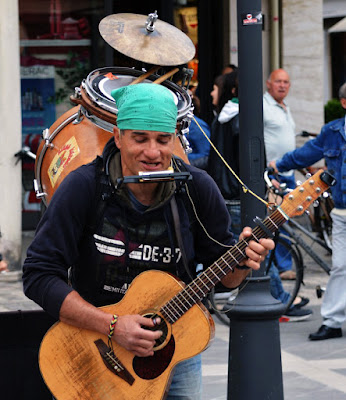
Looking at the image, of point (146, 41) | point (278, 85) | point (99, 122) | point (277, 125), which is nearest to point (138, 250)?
point (99, 122)

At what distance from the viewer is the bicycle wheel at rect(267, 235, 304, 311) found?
26.4ft

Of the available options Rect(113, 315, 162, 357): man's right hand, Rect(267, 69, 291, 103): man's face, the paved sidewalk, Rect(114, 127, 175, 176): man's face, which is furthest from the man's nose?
Rect(267, 69, 291, 103): man's face

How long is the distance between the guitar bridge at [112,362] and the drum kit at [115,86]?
4.86ft

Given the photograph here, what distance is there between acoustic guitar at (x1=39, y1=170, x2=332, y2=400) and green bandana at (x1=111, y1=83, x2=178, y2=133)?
0.47 m

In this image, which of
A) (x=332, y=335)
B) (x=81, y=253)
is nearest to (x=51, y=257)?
(x=81, y=253)

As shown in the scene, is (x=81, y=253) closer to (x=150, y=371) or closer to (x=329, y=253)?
(x=150, y=371)

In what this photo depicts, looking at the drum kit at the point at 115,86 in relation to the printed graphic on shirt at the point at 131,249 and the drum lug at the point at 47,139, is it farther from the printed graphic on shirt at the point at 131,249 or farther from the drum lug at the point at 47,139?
the printed graphic on shirt at the point at 131,249

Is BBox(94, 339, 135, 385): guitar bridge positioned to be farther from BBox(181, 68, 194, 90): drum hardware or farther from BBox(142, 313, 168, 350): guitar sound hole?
BBox(181, 68, 194, 90): drum hardware

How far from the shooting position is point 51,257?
3270mm

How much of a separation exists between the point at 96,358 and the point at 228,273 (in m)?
0.53

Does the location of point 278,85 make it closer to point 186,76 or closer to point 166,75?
point 186,76

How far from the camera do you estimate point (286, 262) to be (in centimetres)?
851

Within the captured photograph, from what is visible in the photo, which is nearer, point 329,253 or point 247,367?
point 247,367

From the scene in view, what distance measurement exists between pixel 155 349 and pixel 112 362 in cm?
16
